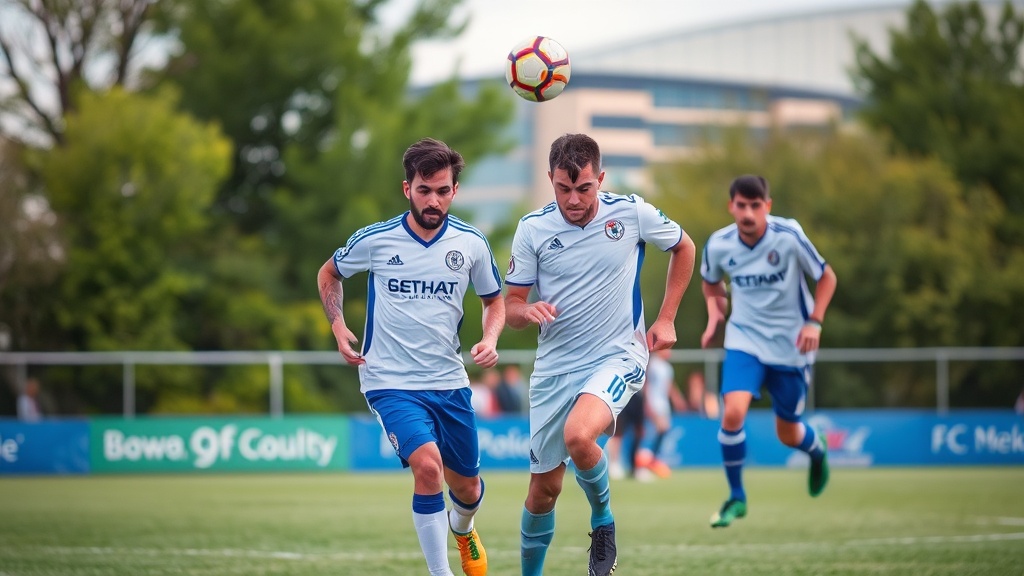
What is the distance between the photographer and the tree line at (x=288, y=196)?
101 ft

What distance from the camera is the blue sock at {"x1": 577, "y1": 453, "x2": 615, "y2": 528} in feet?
24.4

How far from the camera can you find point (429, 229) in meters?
7.67

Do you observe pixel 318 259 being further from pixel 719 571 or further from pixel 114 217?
pixel 719 571

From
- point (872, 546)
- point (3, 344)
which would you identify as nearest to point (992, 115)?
point (3, 344)

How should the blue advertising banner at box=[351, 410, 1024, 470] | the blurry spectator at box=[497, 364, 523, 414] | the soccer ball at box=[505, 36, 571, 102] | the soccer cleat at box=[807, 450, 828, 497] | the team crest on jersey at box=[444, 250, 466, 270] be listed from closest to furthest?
the team crest on jersey at box=[444, 250, 466, 270] → the soccer ball at box=[505, 36, 571, 102] → the soccer cleat at box=[807, 450, 828, 497] → the blue advertising banner at box=[351, 410, 1024, 470] → the blurry spectator at box=[497, 364, 523, 414]

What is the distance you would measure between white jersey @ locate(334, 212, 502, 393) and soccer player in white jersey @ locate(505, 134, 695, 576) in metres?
0.33

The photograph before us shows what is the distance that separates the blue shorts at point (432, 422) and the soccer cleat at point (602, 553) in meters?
0.94

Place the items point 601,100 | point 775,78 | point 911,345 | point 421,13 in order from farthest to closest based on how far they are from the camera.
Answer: point 775,78
point 601,100
point 421,13
point 911,345

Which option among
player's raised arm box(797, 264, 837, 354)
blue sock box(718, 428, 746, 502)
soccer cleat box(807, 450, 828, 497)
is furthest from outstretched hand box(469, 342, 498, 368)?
soccer cleat box(807, 450, 828, 497)

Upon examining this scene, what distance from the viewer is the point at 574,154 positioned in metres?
7.30

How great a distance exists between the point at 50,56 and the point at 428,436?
3053cm

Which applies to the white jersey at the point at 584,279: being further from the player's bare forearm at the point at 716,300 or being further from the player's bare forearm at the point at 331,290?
the player's bare forearm at the point at 716,300

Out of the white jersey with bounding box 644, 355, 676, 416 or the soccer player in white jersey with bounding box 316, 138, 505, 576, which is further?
the white jersey with bounding box 644, 355, 676, 416

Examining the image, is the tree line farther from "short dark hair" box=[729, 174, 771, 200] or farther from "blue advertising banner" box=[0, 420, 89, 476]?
"short dark hair" box=[729, 174, 771, 200]
